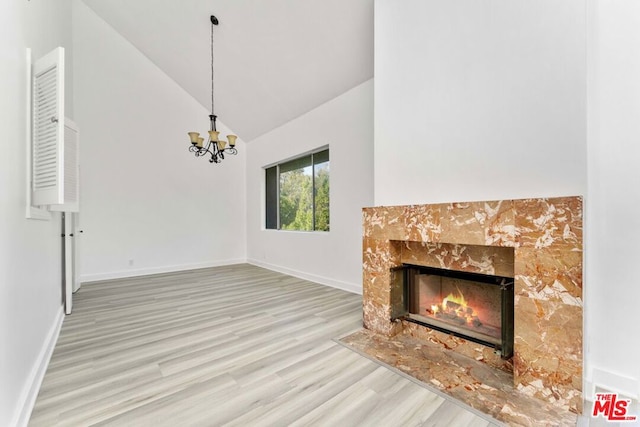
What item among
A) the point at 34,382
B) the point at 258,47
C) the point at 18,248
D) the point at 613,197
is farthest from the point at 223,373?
the point at 258,47

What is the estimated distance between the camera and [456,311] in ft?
7.83

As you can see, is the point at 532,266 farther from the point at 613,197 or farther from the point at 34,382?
the point at 34,382

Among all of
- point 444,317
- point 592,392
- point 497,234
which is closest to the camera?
point 592,392

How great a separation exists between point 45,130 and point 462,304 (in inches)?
130

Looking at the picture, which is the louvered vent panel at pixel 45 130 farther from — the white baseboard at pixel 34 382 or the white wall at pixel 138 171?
the white wall at pixel 138 171

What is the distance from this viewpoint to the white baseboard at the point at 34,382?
1.46 meters

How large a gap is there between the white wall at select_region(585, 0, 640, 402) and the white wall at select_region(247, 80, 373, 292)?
2.32m

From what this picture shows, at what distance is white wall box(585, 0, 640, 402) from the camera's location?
1.74 m

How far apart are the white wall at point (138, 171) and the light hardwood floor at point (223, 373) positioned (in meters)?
2.05

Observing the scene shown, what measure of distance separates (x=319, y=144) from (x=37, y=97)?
3477mm

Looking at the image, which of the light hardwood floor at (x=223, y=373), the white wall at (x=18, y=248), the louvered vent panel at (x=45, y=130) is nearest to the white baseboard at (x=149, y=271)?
the light hardwood floor at (x=223, y=373)

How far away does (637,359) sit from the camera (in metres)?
1.72

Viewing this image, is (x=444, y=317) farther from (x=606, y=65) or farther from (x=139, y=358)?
(x=139, y=358)

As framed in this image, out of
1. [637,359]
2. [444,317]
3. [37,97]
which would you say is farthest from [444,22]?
[37,97]
